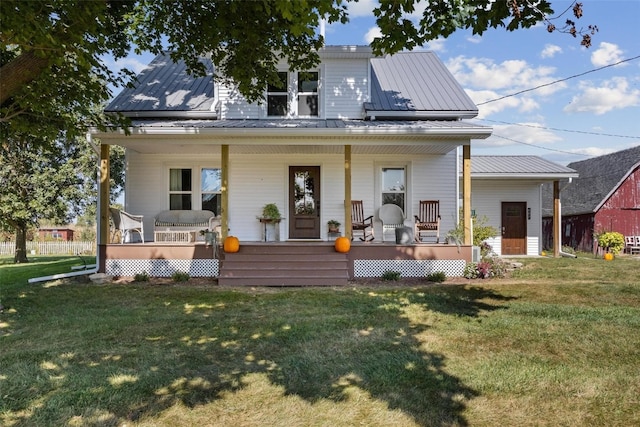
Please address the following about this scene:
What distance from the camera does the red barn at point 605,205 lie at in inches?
671

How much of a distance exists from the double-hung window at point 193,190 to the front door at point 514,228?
10.5 metres

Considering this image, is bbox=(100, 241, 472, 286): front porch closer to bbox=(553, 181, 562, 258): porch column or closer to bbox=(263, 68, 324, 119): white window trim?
bbox=(263, 68, 324, 119): white window trim

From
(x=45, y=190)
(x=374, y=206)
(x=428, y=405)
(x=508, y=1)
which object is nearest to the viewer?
(x=428, y=405)

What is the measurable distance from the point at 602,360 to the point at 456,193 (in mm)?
7756

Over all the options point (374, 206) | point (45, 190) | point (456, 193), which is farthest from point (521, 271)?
point (45, 190)

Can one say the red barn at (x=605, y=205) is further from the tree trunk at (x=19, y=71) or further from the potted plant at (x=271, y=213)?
the tree trunk at (x=19, y=71)

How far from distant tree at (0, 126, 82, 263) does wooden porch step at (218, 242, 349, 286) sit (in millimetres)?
12517

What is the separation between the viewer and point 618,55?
1285 cm

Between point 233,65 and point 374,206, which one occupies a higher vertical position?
point 233,65

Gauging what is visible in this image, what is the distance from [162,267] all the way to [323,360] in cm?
628

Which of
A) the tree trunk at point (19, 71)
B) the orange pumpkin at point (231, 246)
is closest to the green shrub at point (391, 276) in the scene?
the orange pumpkin at point (231, 246)

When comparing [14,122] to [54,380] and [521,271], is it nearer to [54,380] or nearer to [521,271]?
[54,380]

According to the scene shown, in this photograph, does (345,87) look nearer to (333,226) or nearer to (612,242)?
(333,226)

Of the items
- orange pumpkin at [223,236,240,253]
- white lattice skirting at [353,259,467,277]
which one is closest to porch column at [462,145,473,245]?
white lattice skirting at [353,259,467,277]
